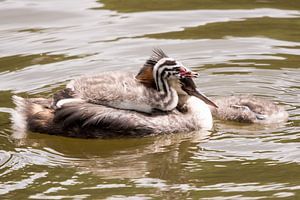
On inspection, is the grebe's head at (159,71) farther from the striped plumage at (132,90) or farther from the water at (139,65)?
the water at (139,65)

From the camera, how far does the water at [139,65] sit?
28.9 ft

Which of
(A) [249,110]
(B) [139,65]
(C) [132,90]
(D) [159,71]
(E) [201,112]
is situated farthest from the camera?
(B) [139,65]

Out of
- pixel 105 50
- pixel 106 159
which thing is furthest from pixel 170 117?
pixel 105 50

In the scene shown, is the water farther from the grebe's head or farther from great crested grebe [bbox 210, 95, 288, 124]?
the grebe's head

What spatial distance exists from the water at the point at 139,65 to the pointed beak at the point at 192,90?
28cm

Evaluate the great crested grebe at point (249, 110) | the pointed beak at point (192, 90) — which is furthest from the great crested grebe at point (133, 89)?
the great crested grebe at point (249, 110)

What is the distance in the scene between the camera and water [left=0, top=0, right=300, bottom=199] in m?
8.80

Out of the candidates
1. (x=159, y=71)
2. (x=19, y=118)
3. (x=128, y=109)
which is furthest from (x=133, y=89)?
(x=19, y=118)

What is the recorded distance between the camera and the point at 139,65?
473 inches

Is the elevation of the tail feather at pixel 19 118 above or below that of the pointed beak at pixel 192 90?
below

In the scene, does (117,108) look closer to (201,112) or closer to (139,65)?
(201,112)

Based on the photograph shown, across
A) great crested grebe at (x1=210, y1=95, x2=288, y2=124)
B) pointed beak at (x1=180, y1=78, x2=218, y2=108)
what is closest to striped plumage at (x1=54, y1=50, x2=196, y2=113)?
pointed beak at (x1=180, y1=78, x2=218, y2=108)

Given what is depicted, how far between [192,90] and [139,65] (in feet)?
5.21

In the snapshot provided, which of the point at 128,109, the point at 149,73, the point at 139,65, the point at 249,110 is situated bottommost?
the point at 249,110
